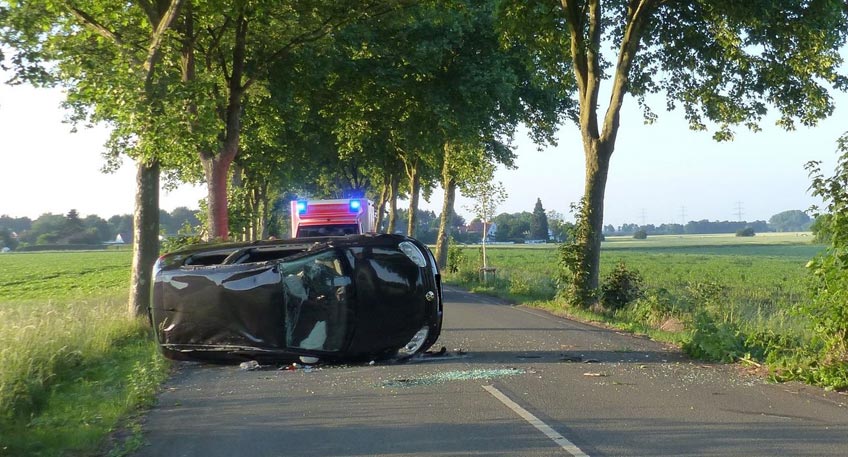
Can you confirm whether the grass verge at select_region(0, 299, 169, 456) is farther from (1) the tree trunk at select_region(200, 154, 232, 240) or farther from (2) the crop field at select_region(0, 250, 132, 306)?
(2) the crop field at select_region(0, 250, 132, 306)

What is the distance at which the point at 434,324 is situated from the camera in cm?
1088

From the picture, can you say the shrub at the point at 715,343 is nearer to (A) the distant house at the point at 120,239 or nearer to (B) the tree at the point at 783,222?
(A) the distant house at the point at 120,239

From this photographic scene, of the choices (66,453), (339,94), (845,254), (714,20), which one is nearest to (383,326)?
(66,453)

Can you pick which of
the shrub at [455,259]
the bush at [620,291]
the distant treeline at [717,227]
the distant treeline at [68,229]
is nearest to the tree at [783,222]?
the distant treeline at [717,227]

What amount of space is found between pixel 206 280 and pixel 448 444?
16.2ft

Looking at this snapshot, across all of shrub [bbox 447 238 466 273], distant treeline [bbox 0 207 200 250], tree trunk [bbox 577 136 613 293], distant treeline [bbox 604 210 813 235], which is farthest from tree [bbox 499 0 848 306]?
distant treeline [bbox 604 210 813 235]

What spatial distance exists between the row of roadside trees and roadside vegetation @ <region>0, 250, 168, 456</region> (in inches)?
83.9

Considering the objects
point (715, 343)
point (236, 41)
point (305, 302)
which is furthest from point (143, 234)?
point (715, 343)

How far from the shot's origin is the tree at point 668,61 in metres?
18.1

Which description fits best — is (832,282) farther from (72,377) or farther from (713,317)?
(72,377)

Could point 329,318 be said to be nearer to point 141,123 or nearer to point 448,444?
point 448,444

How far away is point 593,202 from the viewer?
19375 millimetres

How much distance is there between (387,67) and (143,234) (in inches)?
411

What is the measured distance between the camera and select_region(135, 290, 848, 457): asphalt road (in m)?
6.69
